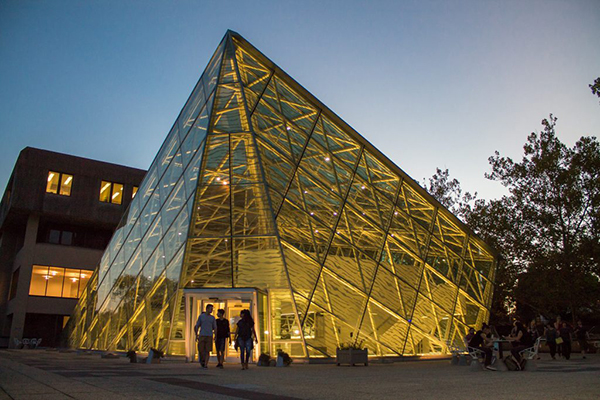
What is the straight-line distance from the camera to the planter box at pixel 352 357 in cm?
1561

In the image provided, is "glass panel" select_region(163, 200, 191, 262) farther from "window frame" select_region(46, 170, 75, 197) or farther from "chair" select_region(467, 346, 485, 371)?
"window frame" select_region(46, 170, 75, 197)

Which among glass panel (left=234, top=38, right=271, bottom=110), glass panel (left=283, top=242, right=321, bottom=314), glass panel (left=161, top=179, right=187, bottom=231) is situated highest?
glass panel (left=234, top=38, right=271, bottom=110)

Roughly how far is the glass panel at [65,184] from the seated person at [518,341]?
138 feet

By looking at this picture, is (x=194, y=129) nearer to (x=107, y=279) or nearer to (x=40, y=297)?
(x=107, y=279)

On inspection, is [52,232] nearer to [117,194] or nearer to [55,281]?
[55,281]

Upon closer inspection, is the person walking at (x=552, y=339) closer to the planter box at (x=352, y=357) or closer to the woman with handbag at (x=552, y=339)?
the woman with handbag at (x=552, y=339)

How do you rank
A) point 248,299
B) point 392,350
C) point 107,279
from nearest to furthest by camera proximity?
point 248,299 → point 392,350 → point 107,279

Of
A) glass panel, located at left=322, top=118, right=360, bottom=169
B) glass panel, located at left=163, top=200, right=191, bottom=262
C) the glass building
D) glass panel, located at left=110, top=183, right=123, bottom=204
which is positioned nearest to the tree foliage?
the glass building

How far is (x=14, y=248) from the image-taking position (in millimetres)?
50781

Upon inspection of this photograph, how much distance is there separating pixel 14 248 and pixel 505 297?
47267 millimetres

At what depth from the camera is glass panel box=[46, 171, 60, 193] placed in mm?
45625

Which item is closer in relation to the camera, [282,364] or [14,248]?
[282,364]

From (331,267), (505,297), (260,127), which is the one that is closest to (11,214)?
(260,127)

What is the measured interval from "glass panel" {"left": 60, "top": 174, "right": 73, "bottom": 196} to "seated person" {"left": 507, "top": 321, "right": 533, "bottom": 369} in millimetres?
42149
